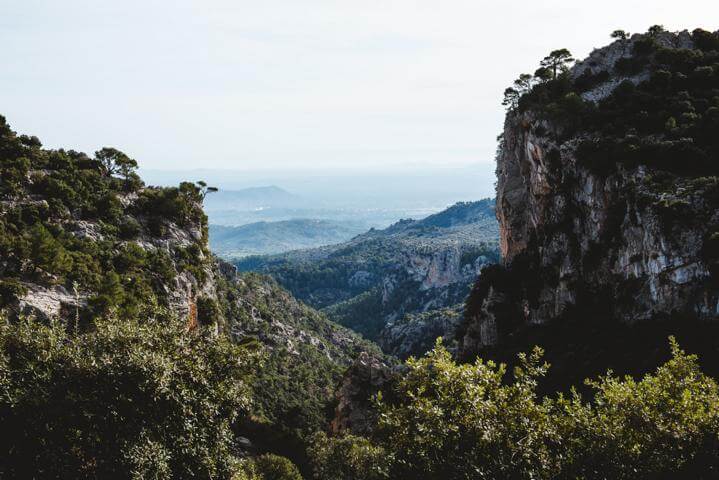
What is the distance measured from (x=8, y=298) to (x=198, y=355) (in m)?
20.5

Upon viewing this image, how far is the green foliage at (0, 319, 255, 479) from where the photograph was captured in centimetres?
1503

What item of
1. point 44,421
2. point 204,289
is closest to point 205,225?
point 204,289

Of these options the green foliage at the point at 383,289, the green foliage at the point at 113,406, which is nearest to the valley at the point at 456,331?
the green foliage at the point at 113,406

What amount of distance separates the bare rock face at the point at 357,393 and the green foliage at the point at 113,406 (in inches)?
1409

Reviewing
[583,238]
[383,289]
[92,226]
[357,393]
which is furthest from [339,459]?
[383,289]

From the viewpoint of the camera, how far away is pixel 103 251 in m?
44.0

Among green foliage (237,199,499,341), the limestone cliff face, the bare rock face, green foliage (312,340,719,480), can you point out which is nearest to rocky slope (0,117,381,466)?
the bare rock face

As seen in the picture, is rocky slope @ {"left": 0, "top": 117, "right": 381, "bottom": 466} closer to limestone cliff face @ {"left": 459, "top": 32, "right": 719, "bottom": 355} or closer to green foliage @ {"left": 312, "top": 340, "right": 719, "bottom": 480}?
green foliage @ {"left": 312, "top": 340, "right": 719, "bottom": 480}

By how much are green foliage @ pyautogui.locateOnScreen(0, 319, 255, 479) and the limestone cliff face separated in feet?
109

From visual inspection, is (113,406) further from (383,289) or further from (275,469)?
(383,289)

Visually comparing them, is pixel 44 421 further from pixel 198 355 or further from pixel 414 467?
pixel 414 467

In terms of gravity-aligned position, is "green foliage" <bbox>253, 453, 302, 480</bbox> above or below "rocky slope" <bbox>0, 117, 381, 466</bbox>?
below

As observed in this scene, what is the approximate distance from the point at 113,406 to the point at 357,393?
40766 millimetres

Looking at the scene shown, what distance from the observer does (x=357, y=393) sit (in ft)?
178
